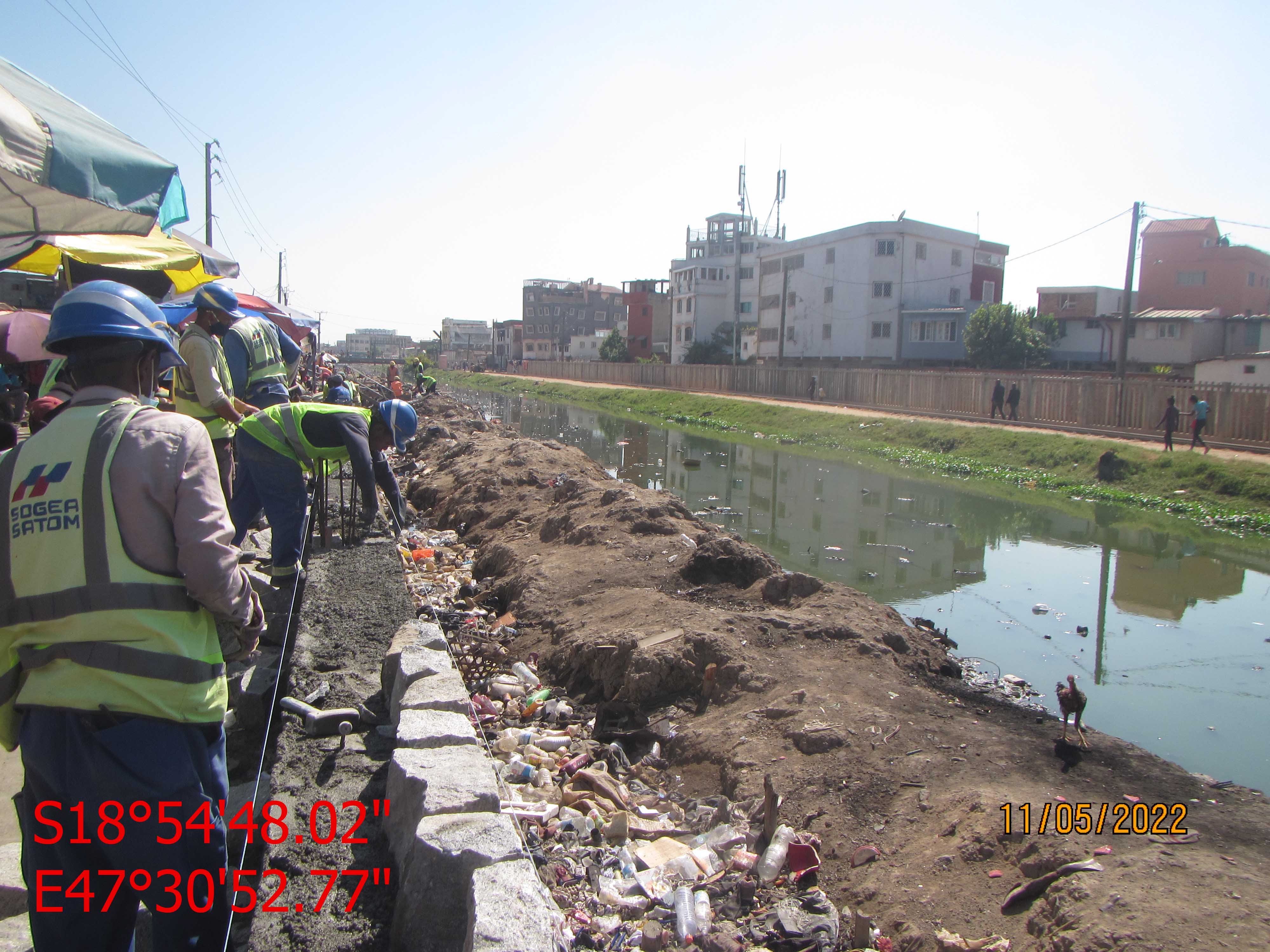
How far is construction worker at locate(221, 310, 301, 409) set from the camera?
5.89 meters

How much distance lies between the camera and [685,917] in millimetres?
3006

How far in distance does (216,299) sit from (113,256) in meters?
0.68

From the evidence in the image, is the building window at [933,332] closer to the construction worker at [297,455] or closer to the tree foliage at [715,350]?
the tree foliage at [715,350]

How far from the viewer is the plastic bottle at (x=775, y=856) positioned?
3.32 meters

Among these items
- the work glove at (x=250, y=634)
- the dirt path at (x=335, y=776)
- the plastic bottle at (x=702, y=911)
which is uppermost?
the work glove at (x=250, y=634)

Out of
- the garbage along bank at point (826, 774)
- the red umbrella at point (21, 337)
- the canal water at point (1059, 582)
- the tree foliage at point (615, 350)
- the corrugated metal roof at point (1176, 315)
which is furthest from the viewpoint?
the tree foliage at point (615, 350)

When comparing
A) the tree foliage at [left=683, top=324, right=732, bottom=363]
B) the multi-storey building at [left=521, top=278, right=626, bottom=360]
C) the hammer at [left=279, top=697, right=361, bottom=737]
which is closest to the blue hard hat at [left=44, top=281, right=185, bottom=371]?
the hammer at [left=279, top=697, right=361, bottom=737]

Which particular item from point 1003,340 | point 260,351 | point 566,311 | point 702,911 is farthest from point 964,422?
point 566,311

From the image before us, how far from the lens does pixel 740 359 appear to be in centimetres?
5631

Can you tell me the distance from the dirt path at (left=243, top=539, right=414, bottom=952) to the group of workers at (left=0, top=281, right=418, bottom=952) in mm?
606

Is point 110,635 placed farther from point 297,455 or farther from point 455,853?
point 297,455

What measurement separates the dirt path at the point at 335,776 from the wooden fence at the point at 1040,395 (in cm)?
2026

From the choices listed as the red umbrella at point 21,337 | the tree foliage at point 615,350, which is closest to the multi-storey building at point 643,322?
the tree foliage at point 615,350

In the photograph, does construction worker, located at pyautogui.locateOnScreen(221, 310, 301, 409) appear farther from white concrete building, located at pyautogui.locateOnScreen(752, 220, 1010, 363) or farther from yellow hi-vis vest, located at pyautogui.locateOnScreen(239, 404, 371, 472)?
white concrete building, located at pyautogui.locateOnScreen(752, 220, 1010, 363)
